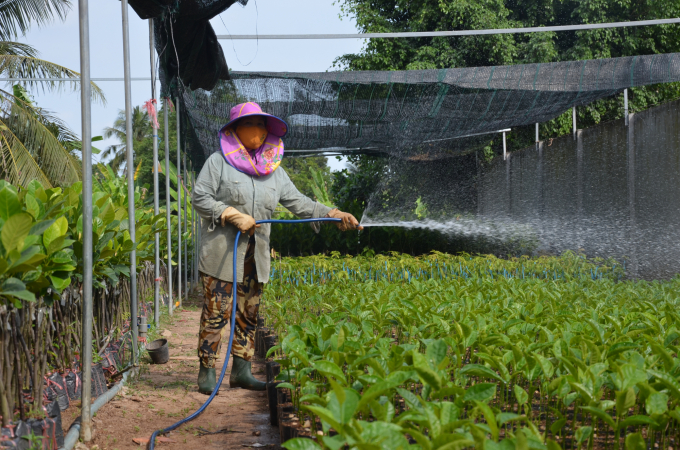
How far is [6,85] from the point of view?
10242 mm

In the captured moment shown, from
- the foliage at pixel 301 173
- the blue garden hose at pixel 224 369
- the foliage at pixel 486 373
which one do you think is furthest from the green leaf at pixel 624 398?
the foliage at pixel 301 173

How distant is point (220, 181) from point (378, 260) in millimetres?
4968

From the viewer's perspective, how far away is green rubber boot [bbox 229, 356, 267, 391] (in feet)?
11.8

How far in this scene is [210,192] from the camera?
3467 mm

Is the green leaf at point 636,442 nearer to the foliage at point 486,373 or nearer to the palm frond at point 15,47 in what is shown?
the foliage at point 486,373

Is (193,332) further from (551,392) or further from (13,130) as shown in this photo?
(13,130)

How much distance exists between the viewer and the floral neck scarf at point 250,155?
138 inches

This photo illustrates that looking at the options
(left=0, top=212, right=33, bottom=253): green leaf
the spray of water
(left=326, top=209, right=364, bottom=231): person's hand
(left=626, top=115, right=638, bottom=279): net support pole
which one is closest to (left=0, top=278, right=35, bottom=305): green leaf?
(left=0, top=212, right=33, bottom=253): green leaf

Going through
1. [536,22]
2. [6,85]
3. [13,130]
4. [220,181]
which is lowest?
[220,181]

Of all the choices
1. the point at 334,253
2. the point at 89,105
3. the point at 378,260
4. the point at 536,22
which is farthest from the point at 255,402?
the point at 536,22

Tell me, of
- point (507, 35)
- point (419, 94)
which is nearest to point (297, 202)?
point (419, 94)

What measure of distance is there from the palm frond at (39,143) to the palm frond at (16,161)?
0.09 meters

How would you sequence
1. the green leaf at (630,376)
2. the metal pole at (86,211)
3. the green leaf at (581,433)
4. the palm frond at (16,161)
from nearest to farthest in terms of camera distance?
the green leaf at (581,433)
the green leaf at (630,376)
the metal pole at (86,211)
the palm frond at (16,161)

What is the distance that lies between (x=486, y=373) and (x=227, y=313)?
1.90 metres
